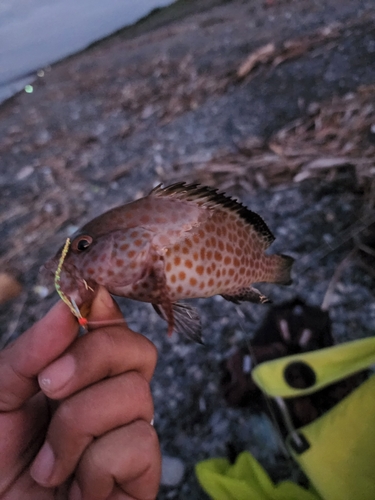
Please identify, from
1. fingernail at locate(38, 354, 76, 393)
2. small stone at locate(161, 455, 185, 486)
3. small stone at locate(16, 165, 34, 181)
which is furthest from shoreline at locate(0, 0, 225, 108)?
fingernail at locate(38, 354, 76, 393)

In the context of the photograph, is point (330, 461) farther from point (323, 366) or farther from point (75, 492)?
point (75, 492)

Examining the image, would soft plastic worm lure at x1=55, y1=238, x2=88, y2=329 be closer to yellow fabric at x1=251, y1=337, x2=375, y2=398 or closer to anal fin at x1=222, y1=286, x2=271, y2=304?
anal fin at x1=222, y1=286, x2=271, y2=304

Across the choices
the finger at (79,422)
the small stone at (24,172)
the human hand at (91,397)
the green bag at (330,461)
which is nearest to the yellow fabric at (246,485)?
the green bag at (330,461)

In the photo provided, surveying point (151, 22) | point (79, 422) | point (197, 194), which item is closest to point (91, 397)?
point (79, 422)

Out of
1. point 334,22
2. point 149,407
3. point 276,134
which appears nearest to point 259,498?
point 149,407

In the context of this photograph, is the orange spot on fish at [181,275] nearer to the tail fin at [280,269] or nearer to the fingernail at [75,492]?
the tail fin at [280,269]

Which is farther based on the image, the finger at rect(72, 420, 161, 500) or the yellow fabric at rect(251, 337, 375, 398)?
the yellow fabric at rect(251, 337, 375, 398)
